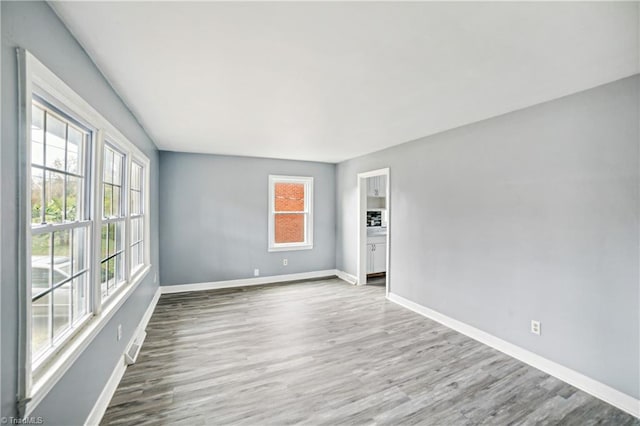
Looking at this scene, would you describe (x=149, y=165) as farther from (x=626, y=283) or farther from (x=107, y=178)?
(x=626, y=283)

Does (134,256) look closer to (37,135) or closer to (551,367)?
(37,135)

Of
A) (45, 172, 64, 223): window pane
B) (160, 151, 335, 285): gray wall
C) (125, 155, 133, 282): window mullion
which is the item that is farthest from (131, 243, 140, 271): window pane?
(45, 172, 64, 223): window pane

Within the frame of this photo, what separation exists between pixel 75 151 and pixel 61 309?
96 cm

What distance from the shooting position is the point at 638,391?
2057mm

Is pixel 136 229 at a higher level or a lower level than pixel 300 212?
lower

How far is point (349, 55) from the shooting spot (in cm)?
184

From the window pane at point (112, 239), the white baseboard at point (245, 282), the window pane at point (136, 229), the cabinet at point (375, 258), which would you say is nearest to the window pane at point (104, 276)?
the window pane at point (112, 239)

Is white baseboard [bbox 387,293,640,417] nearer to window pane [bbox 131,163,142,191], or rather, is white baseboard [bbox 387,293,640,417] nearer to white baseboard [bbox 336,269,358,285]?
white baseboard [bbox 336,269,358,285]

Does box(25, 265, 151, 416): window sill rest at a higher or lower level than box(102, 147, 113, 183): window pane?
lower

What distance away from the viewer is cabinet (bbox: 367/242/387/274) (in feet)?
19.5

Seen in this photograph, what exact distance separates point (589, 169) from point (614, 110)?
455 mm

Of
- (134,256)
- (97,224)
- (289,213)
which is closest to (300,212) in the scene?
(289,213)

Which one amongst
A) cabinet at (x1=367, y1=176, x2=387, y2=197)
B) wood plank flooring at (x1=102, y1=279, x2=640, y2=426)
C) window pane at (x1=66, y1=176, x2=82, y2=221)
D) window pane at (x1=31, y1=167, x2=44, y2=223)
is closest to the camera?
window pane at (x1=31, y1=167, x2=44, y2=223)

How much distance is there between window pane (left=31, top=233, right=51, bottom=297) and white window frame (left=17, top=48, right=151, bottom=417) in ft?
0.90
